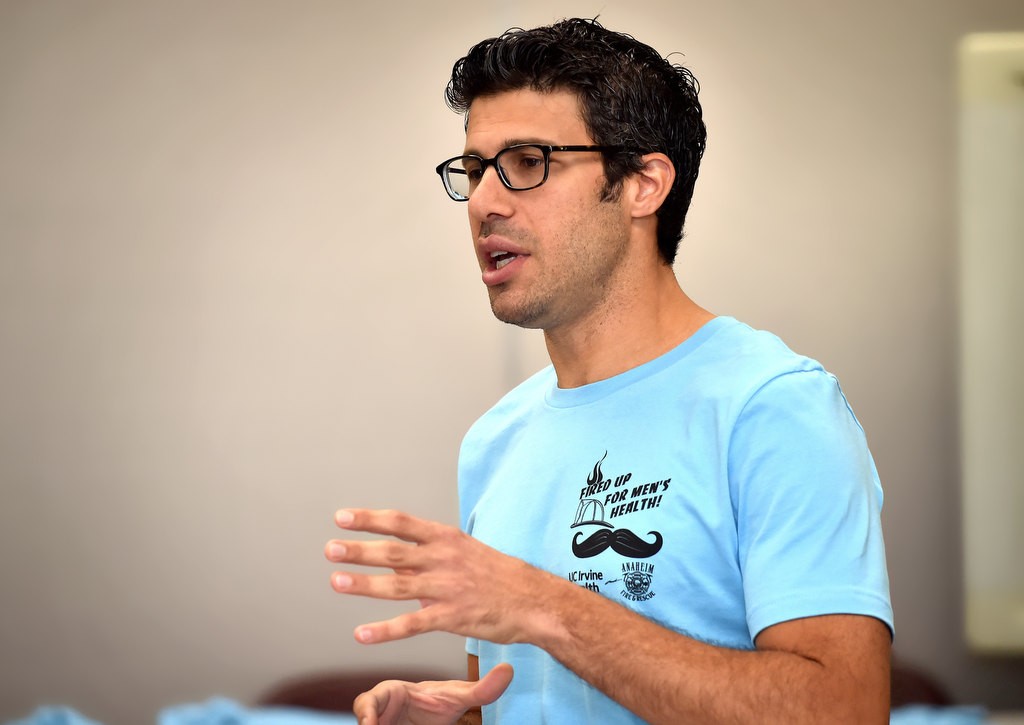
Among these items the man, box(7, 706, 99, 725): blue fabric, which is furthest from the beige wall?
the man

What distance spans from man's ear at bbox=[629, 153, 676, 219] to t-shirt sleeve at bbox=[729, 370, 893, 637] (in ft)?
1.07

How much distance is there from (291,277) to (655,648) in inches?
60.4

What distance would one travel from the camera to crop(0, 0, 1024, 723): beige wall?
7.02 feet

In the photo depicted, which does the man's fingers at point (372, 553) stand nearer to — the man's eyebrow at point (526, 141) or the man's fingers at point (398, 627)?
the man's fingers at point (398, 627)

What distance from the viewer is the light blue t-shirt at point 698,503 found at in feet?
2.83

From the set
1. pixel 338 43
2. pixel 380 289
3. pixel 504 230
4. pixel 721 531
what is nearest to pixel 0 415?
pixel 380 289

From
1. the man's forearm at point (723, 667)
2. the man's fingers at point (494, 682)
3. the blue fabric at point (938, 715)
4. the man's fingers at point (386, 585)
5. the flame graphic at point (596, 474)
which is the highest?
the flame graphic at point (596, 474)

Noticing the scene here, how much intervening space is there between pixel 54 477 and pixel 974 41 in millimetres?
2143

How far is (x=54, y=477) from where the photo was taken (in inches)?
85.3

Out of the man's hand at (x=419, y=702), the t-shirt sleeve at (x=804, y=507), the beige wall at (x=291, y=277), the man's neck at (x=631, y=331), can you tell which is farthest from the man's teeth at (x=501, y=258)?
the beige wall at (x=291, y=277)

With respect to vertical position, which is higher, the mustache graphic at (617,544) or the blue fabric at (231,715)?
the mustache graphic at (617,544)

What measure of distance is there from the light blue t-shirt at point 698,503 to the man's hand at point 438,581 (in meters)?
0.02

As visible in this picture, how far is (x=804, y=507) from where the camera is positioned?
865mm

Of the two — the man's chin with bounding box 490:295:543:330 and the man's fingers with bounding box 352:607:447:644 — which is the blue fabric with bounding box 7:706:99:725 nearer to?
the man's chin with bounding box 490:295:543:330
